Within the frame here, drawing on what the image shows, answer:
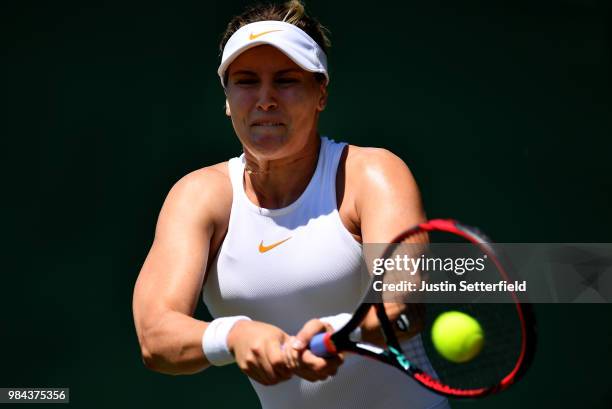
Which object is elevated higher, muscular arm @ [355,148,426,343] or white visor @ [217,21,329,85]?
white visor @ [217,21,329,85]

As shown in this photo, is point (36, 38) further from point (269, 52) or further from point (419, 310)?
point (419, 310)

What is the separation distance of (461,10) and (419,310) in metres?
2.23

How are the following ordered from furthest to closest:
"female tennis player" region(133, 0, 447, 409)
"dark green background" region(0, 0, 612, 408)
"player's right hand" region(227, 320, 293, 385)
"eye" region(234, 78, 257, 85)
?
"dark green background" region(0, 0, 612, 408) < "eye" region(234, 78, 257, 85) < "female tennis player" region(133, 0, 447, 409) < "player's right hand" region(227, 320, 293, 385)

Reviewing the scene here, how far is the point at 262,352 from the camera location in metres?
2.00

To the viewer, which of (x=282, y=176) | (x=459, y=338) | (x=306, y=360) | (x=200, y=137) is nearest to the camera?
(x=306, y=360)

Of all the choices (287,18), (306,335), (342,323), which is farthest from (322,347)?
(287,18)

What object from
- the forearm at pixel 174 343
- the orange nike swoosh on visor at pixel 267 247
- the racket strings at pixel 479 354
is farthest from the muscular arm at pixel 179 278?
→ the racket strings at pixel 479 354

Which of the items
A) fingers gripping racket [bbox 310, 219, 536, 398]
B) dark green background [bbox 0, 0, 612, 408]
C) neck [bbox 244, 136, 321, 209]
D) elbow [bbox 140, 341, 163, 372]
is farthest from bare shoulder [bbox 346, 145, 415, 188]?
dark green background [bbox 0, 0, 612, 408]

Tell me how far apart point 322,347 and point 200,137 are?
2222 mm

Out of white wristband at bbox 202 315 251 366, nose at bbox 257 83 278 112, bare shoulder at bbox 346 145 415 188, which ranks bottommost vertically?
white wristband at bbox 202 315 251 366

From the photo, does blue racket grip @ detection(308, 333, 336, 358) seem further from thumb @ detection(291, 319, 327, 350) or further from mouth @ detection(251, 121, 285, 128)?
mouth @ detection(251, 121, 285, 128)

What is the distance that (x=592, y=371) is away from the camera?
13.7ft

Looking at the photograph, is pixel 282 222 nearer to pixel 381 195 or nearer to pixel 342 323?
pixel 381 195

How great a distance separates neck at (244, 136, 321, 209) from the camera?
252 cm
